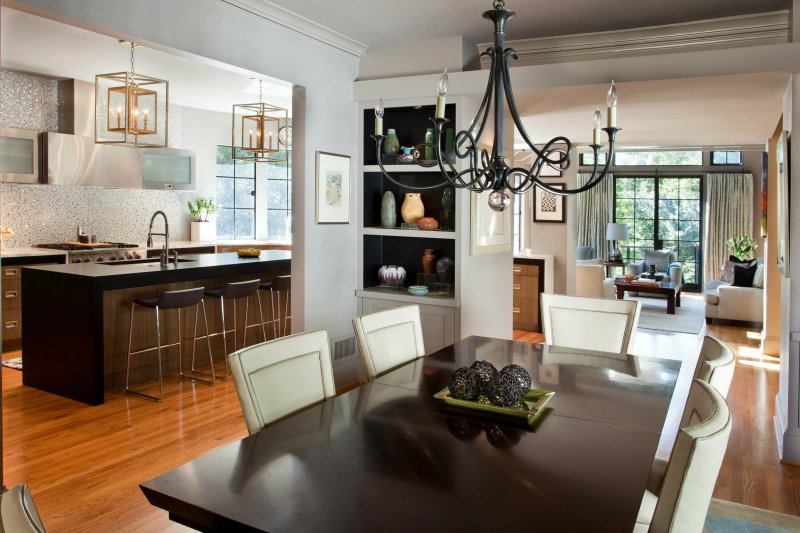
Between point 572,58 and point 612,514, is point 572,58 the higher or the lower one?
the higher one

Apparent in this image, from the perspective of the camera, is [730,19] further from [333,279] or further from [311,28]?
[333,279]

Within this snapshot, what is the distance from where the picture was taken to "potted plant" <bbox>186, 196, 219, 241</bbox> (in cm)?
847

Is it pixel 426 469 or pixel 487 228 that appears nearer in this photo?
pixel 426 469

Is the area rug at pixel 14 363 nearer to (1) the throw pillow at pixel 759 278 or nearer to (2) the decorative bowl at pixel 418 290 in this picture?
(2) the decorative bowl at pixel 418 290

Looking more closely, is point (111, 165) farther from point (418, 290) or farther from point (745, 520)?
point (745, 520)

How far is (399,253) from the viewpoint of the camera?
5098 mm

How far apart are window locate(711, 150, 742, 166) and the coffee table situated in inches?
135

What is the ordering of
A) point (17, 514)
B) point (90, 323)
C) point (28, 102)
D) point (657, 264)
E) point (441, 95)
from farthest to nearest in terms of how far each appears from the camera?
point (657, 264) → point (28, 102) → point (90, 323) → point (441, 95) → point (17, 514)

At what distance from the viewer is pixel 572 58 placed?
14.7 ft

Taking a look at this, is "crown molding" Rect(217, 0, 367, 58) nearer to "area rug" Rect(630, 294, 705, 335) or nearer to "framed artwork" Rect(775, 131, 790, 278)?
"framed artwork" Rect(775, 131, 790, 278)

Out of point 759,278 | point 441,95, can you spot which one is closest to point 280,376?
point 441,95

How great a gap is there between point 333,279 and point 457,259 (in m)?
0.92

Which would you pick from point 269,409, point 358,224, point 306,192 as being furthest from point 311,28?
point 269,409

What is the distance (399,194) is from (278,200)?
504 cm
